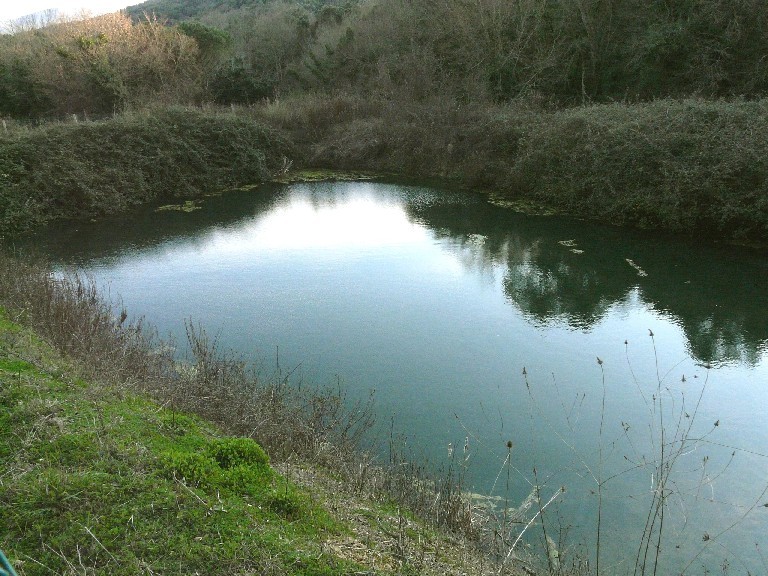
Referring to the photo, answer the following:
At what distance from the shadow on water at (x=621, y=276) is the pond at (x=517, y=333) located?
45 mm

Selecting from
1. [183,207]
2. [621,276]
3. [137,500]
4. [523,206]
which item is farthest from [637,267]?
[183,207]

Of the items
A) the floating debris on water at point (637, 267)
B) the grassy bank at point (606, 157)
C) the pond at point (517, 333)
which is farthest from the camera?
the grassy bank at point (606, 157)

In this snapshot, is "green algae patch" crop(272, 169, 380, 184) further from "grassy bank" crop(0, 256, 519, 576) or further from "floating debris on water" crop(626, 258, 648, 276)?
"grassy bank" crop(0, 256, 519, 576)

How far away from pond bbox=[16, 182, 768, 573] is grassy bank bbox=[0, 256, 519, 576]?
98 cm

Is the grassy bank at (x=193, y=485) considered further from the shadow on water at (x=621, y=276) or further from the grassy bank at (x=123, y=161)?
the grassy bank at (x=123, y=161)

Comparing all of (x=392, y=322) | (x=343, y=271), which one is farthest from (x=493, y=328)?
(x=343, y=271)

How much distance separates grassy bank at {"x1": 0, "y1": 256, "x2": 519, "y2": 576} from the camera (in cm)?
300

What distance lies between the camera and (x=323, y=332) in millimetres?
8008

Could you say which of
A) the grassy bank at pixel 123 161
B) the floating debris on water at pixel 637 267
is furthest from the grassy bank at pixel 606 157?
the grassy bank at pixel 123 161

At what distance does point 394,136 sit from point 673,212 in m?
9.48

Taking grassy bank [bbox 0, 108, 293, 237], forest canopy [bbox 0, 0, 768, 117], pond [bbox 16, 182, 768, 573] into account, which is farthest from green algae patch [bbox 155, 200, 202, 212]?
forest canopy [bbox 0, 0, 768, 117]

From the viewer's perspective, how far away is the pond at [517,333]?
4988mm

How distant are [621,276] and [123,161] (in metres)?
12.4

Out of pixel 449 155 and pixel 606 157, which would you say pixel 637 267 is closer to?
pixel 606 157
